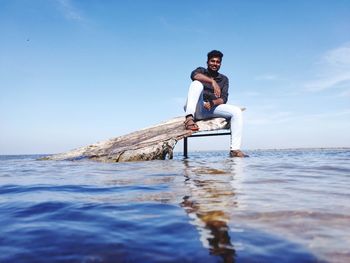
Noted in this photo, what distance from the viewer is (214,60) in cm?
752

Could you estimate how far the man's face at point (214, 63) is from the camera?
7.53 m

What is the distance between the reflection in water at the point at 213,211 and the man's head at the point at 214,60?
490cm

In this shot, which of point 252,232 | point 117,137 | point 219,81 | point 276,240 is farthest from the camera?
point 117,137

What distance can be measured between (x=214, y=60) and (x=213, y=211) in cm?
605

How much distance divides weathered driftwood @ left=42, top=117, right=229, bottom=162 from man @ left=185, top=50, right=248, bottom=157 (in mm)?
257

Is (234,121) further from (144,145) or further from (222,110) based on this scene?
(144,145)

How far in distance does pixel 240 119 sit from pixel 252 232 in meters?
6.05

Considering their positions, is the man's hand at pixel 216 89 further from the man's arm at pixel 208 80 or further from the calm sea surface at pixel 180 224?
the calm sea surface at pixel 180 224

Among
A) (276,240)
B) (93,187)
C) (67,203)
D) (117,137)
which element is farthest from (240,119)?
(276,240)

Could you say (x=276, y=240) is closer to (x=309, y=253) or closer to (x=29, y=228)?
(x=309, y=253)

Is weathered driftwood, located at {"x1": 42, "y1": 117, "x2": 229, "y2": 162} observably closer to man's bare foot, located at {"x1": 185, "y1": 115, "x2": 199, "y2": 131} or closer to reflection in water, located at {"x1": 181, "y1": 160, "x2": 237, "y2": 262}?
man's bare foot, located at {"x1": 185, "y1": 115, "x2": 199, "y2": 131}

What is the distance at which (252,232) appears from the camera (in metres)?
1.50

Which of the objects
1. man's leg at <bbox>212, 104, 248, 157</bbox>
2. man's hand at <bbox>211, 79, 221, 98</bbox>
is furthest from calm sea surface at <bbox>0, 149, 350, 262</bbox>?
man's hand at <bbox>211, 79, 221, 98</bbox>

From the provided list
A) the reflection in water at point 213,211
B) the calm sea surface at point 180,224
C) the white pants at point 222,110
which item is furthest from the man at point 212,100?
the calm sea surface at point 180,224
